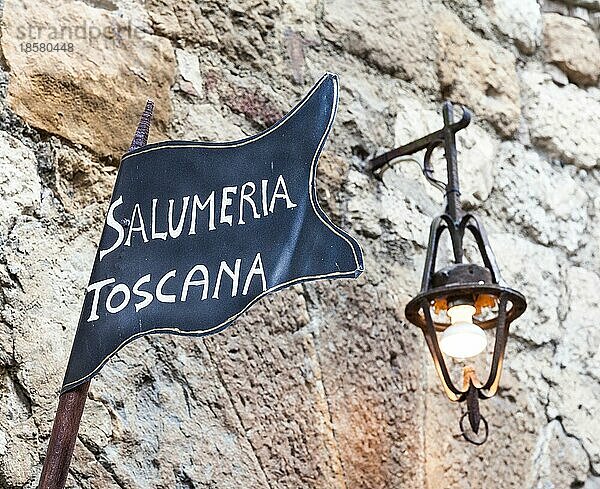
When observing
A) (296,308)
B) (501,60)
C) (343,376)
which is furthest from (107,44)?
(501,60)

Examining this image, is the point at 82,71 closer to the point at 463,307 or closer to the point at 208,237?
the point at 208,237

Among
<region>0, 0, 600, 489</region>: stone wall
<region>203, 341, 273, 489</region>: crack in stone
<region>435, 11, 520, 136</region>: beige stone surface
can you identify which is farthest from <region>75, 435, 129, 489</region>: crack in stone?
<region>435, 11, 520, 136</region>: beige stone surface

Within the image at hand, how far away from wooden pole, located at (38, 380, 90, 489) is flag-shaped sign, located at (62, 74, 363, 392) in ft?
0.06

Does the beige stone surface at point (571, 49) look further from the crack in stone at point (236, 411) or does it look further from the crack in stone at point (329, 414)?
the crack in stone at point (236, 411)

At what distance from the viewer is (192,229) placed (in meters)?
1.08

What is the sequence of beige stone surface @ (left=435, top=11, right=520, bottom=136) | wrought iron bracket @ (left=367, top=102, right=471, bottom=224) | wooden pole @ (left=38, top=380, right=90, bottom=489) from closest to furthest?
wooden pole @ (left=38, top=380, right=90, bottom=489) → wrought iron bracket @ (left=367, top=102, right=471, bottom=224) → beige stone surface @ (left=435, top=11, right=520, bottom=136)

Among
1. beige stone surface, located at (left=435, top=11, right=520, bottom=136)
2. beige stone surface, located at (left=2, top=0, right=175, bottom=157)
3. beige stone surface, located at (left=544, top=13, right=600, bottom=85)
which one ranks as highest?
beige stone surface, located at (left=544, top=13, right=600, bottom=85)

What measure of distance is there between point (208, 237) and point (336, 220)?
25.8 inches

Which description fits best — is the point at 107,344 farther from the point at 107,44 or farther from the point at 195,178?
the point at 107,44

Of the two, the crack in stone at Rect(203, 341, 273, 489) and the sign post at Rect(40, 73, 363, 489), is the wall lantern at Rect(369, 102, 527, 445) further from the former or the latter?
the sign post at Rect(40, 73, 363, 489)

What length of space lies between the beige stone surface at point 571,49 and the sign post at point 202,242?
51.1 inches

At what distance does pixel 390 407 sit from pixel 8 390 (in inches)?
24.9

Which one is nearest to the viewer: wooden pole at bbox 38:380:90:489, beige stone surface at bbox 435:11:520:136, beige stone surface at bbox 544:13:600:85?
wooden pole at bbox 38:380:90:489

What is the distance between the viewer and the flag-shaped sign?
3.36ft
